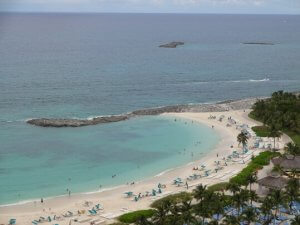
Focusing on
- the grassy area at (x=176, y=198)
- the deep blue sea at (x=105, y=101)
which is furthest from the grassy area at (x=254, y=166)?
the deep blue sea at (x=105, y=101)

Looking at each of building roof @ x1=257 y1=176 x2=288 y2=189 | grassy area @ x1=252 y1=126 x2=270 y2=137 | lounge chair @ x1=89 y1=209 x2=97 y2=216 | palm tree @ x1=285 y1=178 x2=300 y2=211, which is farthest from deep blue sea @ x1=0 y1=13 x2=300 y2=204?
palm tree @ x1=285 y1=178 x2=300 y2=211

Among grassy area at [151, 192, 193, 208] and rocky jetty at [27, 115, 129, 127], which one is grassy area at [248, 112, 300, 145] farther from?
grassy area at [151, 192, 193, 208]

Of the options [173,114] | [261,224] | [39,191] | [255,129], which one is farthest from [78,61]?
[261,224]

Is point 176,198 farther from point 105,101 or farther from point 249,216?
point 105,101

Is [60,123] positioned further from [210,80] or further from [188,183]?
[210,80]

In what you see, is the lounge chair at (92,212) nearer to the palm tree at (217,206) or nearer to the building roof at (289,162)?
the palm tree at (217,206)
